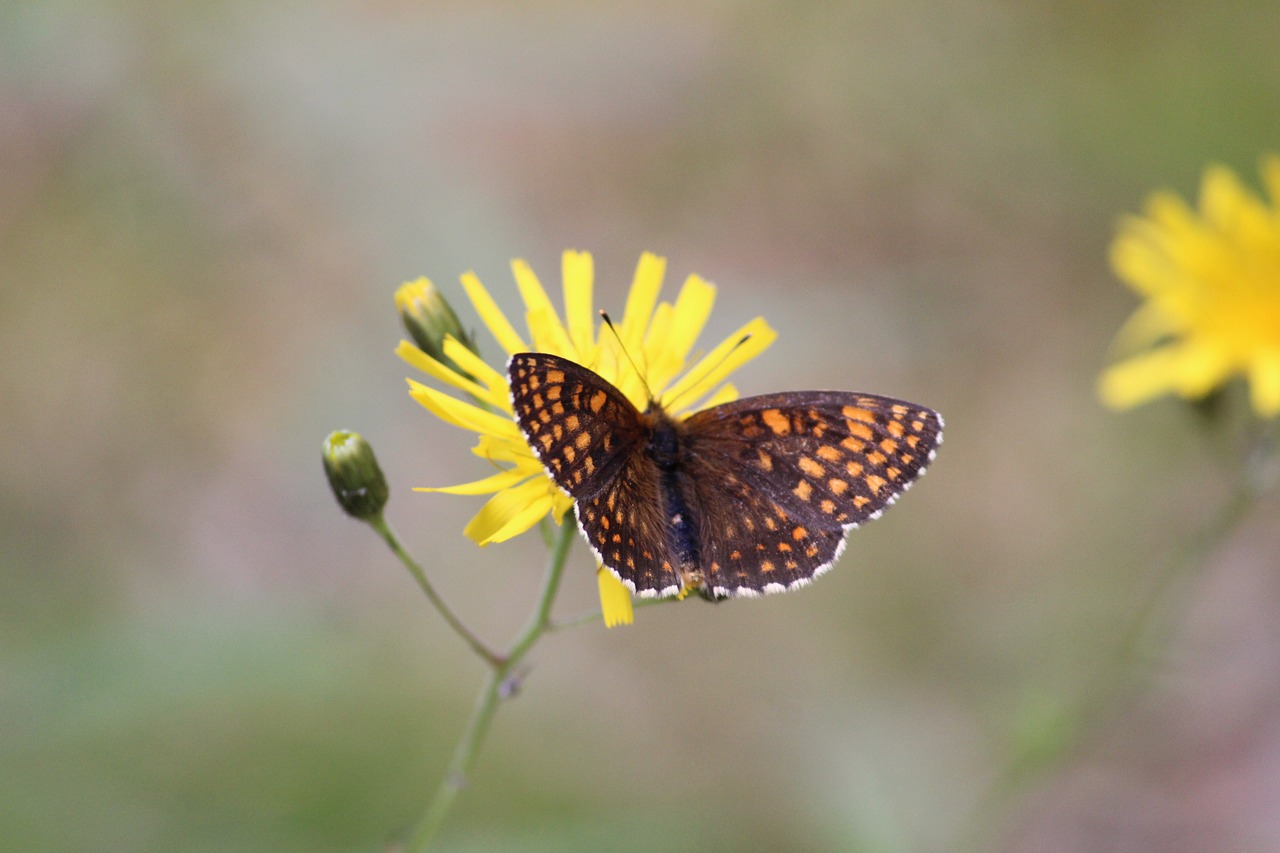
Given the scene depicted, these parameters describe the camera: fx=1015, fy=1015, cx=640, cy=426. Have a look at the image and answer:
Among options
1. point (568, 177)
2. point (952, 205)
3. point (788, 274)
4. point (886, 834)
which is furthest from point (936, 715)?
point (568, 177)

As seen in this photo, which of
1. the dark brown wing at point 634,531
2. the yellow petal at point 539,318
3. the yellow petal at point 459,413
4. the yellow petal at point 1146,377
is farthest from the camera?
the yellow petal at point 1146,377

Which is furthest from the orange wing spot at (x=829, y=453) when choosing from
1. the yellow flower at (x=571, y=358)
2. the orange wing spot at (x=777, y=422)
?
the yellow flower at (x=571, y=358)

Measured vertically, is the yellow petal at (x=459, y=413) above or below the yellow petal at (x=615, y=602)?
above

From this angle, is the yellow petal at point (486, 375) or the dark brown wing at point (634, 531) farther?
the yellow petal at point (486, 375)

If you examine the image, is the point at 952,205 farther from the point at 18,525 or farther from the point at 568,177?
the point at 18,525

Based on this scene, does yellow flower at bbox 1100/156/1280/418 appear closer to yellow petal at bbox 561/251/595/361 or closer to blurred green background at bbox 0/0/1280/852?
blurred green background at bbox 0/0/1280/852

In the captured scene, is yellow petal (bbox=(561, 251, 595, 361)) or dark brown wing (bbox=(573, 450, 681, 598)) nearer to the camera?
dark brown wing (bbox=(573, 450, 681, 598))

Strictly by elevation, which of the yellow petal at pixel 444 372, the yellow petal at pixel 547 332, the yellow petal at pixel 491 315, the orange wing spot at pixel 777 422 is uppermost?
the yellow petal at pixel 491 315

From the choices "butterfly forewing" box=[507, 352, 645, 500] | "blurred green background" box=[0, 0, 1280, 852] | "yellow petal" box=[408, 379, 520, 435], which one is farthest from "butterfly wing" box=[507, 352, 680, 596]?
"blurred green background" box=[0, 0, 1280, 852]

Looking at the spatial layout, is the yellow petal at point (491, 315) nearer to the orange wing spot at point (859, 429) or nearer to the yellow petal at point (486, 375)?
the yellow petal at point (486, 375)
